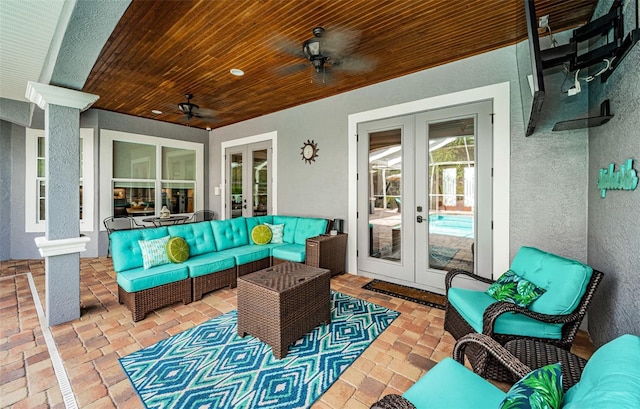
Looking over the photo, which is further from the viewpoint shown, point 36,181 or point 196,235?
point 36,181

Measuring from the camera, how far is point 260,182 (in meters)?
5.92

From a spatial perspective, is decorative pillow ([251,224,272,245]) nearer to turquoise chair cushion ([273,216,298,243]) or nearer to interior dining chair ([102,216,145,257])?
turquoise chair cushion ([273,216,298,243])

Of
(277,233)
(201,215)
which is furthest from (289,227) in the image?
(201,215)

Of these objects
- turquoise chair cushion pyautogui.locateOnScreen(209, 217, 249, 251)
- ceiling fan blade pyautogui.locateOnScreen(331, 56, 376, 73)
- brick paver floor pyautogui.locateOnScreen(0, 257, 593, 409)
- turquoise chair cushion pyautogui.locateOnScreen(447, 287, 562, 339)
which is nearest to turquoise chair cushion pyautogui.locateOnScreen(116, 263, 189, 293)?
brick paver floor pyautogui.locateOnScreen(0, 257, 593, 409)

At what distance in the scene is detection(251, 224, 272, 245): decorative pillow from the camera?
4.45 meters

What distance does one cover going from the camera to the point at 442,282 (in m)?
3.54

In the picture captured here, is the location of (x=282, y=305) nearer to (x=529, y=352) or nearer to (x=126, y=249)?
(x=529, y=352)

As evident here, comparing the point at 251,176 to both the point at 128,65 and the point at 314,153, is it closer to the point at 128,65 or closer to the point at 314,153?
the point at 314,153

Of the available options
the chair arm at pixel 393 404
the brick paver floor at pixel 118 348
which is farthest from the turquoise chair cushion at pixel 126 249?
the chair arm at pixel 393 404

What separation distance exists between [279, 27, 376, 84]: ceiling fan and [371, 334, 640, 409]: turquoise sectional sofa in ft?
9.15

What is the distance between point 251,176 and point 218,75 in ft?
8.19

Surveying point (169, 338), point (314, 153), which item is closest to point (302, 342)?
point (169, 338)

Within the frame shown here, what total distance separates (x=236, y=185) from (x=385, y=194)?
3770mm

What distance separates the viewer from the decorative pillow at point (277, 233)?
4628 mm
